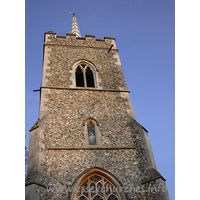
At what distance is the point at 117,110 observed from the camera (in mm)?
9148

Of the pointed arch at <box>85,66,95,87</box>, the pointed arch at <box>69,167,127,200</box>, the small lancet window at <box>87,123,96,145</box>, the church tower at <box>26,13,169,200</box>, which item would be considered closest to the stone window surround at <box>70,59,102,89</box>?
the church tower at <box>26,13,169,200</box>

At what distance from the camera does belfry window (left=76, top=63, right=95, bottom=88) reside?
10.3m

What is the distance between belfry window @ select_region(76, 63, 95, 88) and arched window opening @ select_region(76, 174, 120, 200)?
176 inches

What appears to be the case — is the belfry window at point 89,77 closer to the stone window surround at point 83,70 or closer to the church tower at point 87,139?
the church tower at point 87,139

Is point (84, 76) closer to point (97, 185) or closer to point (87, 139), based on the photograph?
point (87, 139)

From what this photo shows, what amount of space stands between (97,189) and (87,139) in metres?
1.73

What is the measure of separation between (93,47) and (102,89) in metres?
3.23

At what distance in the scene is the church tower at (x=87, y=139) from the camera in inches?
260

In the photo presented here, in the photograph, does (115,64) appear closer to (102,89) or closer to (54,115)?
(102,89)

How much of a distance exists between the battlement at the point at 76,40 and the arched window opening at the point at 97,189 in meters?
7.46

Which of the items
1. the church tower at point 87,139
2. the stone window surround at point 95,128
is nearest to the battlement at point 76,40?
the church tower at point 87,139

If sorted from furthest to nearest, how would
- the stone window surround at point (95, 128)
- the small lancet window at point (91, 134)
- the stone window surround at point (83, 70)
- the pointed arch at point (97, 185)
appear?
the stone window surround at point (83, 70)
the small lancet window at point (91, 134)
the stone window surround at point (95, 128)
the pointed arch at point (97, 185)

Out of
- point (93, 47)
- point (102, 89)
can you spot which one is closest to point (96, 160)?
point (102, 89)

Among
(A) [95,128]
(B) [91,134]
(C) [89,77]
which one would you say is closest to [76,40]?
(C) [89,77]
